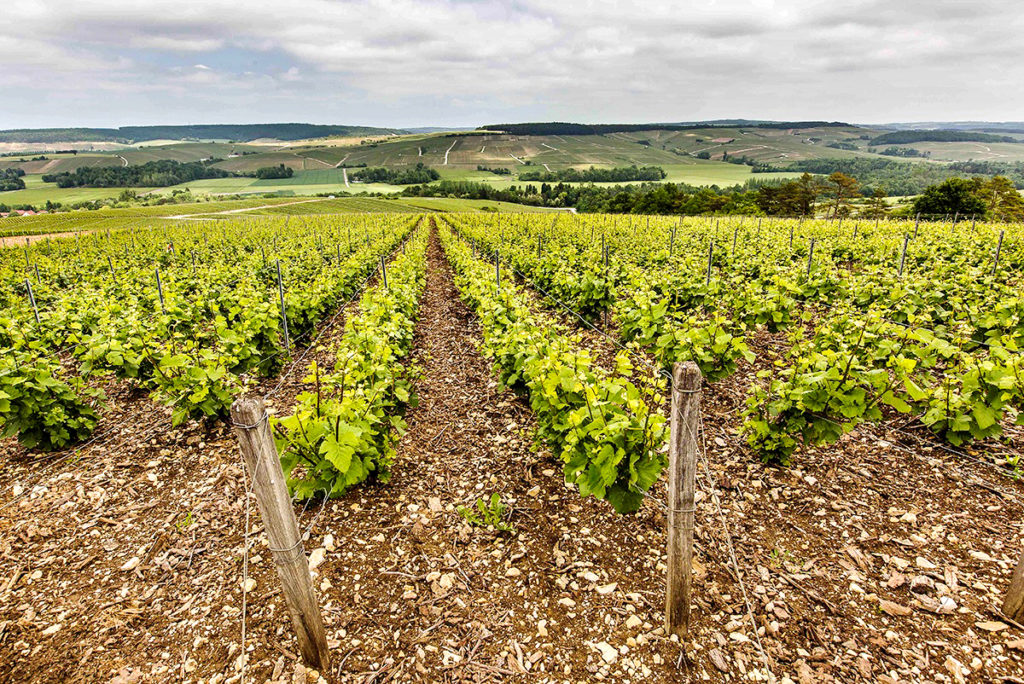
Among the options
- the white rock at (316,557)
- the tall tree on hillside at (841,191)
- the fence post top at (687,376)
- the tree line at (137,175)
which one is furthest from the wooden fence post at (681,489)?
the tree line at (137,175)

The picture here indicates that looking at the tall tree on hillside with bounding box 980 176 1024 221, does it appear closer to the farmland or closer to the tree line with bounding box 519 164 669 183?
the farmland

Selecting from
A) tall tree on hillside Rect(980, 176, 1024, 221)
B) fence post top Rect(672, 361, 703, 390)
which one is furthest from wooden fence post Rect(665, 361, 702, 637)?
tall tree on hillside Rect(980, 176, 1024, 221)

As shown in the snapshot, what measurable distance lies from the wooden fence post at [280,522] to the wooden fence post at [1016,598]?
503 cm

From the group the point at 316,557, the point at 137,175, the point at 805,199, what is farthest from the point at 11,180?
the point at 805,199

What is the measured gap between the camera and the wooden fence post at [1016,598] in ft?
11.3

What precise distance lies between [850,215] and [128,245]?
8632cm

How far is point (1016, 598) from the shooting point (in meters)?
3.50

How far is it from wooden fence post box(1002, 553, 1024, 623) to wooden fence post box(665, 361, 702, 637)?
7.70 ft

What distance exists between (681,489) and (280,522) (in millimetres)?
2623

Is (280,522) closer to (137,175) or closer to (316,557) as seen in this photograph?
(316,557)

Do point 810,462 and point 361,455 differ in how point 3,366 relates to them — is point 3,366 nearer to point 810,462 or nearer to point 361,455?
point 361,455

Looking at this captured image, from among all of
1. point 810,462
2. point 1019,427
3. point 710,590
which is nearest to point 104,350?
point 710,590

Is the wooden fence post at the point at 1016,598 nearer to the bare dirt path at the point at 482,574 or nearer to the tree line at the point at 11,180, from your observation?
the bare dirt path at the point at 482,574

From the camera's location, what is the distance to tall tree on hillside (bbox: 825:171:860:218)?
68750mm
